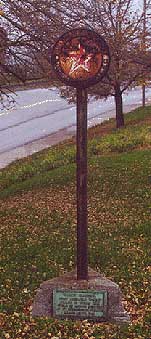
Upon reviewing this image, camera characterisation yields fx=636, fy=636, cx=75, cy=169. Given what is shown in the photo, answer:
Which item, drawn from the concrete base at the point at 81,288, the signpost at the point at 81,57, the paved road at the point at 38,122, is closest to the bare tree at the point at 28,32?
the signpost at the point at 81,57

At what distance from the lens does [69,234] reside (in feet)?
32.8

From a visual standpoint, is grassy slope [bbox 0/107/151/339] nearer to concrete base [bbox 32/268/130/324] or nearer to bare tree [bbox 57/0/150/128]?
concrete base [bbox 32/268/130/324]

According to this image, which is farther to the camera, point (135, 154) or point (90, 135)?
point (90, 135)

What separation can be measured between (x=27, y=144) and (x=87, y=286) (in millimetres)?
21076

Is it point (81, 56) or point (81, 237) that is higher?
point (81, 56)

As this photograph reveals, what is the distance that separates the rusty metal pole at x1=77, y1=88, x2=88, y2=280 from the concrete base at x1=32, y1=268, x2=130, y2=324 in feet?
0.53

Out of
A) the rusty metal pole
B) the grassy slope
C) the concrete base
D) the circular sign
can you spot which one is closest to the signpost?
the circular sign

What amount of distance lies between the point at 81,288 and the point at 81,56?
2435mm

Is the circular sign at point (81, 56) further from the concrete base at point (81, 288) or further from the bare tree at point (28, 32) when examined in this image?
the bare tree at point (28, 32)

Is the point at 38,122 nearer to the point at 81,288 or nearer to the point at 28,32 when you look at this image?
the point at 28,32

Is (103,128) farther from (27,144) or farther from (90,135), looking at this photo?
(27,144)

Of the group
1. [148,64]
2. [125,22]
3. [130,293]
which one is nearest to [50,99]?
[125,22]

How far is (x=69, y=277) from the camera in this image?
7.08 metres

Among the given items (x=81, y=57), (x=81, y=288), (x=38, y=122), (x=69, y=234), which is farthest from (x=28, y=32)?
(x=38, y=122)
